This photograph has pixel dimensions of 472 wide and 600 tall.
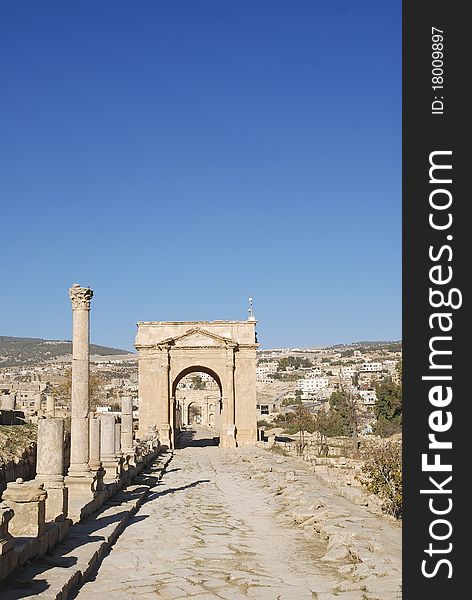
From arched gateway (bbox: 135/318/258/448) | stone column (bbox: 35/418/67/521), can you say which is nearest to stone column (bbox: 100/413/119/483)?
stone column (bbox: 35/418/67/521)

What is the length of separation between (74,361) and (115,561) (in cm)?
488

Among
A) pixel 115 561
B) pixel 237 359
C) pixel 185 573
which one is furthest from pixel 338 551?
pixel 237 359

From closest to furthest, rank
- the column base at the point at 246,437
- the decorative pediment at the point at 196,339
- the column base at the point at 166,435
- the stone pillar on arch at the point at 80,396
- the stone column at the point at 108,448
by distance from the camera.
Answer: the stone pillar on arch at the point at 80,396
the stone column at the point at 108,448
the column base at the point at 166,435
the column base at the point at 246,437
the decorative pediment at the point at 196,339

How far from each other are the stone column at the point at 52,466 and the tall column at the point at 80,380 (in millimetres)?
2126

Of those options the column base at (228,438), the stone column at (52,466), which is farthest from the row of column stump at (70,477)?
the column base at (228,438)

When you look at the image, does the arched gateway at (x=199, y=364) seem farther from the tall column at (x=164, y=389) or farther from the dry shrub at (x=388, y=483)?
the dry shrub at (x=388, y=483)

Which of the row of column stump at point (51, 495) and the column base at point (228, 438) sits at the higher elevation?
the row of column stump at point (51, 495)

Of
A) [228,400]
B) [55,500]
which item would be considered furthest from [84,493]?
[228,400]

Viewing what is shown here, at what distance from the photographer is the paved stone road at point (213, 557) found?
722cm

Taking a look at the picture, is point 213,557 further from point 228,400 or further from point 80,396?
point 228,400

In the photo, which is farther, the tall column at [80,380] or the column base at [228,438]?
the column base at [228,438]

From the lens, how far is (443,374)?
5.84m

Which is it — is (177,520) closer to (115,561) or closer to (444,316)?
(115,561)

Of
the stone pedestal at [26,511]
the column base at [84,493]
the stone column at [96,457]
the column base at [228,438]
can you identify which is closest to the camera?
the stone pedestal at [26,511]
